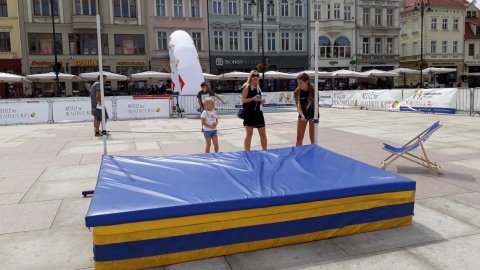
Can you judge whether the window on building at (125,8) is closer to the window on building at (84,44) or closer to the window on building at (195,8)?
the window on building at (84,44)

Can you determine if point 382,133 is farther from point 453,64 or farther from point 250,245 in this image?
point 453,64

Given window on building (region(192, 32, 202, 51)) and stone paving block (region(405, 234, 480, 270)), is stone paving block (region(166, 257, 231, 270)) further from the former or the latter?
window on building (region(192, 32, 202, 51))

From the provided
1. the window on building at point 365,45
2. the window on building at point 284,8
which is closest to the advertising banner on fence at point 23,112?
the window on building at point 284,8

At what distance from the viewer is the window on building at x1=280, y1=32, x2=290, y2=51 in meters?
43.7

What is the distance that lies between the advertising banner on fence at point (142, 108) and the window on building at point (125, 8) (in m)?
21.8

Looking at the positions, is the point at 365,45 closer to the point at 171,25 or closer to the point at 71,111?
the point at 171,25

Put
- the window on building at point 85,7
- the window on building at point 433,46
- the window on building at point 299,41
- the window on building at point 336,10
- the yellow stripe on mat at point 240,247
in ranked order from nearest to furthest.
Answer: the yellow stripe on mat at point 240,247 < the window on building at point 85,7 < the window on building at point 299,41 < the window on building at point 336,10 < the window on building at point 433,46

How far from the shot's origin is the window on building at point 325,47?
1764 inches

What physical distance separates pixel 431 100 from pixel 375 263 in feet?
59.5

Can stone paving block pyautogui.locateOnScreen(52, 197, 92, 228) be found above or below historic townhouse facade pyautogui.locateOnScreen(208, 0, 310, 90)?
below

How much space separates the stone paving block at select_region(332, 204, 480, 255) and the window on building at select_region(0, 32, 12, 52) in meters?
38.9

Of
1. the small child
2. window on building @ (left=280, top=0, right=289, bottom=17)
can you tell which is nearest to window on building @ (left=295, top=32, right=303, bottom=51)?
window on building @ (left=280, top=0, right=289, bottom=17)

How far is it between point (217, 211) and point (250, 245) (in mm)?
560

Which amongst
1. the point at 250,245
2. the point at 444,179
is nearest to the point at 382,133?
the point at 444,179
